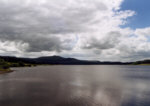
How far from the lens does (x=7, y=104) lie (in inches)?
1129

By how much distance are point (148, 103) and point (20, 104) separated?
31.5 m

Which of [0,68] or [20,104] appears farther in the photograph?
[0,68]

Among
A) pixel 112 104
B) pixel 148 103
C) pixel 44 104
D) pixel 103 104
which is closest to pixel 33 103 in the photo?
pixel 44 104

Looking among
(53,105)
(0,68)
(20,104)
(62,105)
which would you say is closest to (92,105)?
(62,105)

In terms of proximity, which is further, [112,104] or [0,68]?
[0,68]

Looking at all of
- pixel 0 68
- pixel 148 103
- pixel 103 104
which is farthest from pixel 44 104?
pixel 0 68

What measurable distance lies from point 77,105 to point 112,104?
878 centimetres

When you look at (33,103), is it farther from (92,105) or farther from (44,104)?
(92,105)

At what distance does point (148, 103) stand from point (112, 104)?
9.28 meters

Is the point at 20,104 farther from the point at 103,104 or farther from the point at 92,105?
the point at 103,104

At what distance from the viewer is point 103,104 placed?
29266mm

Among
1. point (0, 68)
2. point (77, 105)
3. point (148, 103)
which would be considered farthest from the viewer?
point (0, 68)

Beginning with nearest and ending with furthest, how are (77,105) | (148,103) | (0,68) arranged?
(77,105)
(148,103)
(0,68)

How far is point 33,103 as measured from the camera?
1167 inches
